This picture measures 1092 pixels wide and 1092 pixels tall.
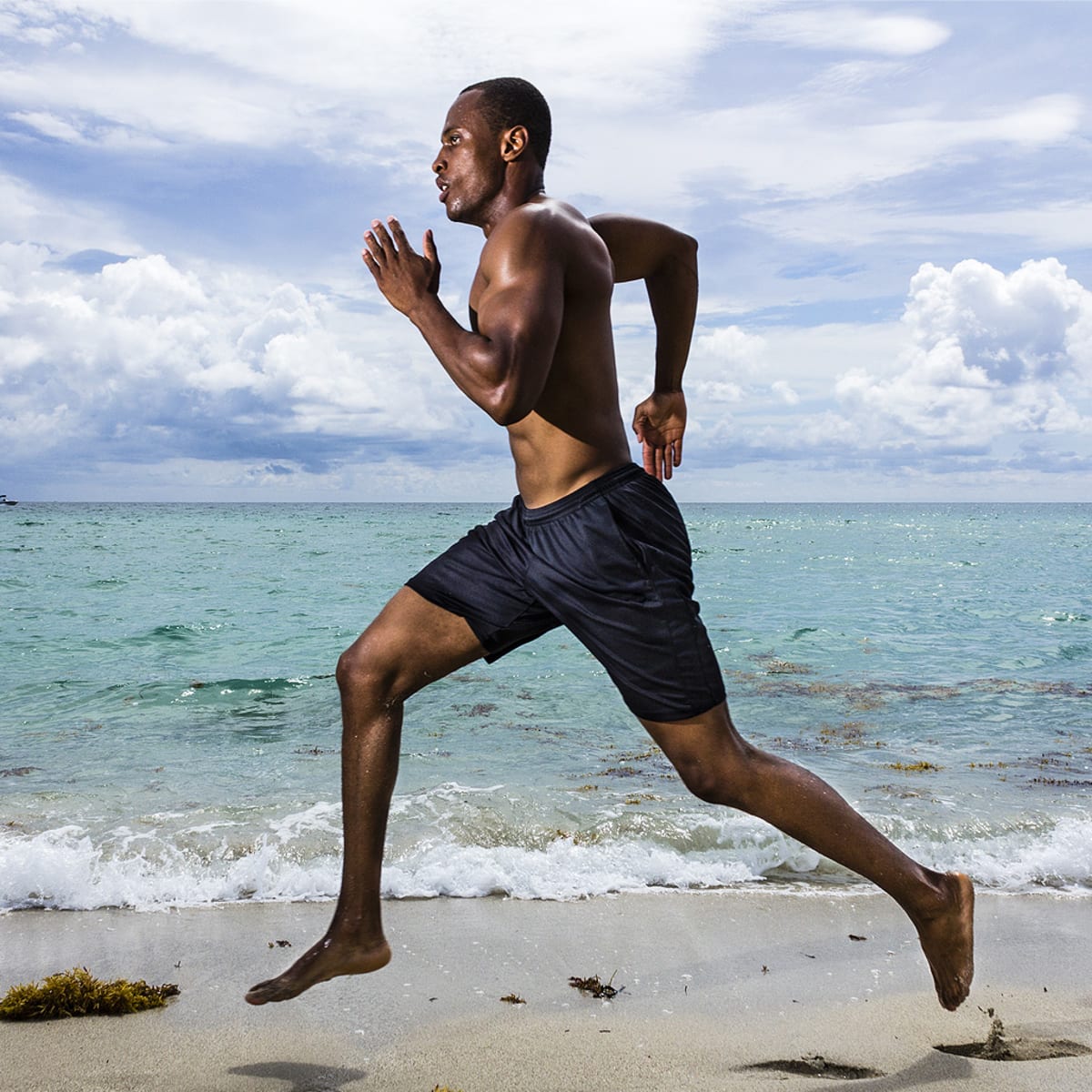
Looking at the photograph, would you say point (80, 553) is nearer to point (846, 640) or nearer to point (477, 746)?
point (846, 640)

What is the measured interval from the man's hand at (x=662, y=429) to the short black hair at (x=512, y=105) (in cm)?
92

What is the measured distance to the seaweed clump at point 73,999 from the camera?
3.28 metres

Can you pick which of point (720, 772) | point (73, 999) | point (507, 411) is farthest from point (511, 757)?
point (507, 411)

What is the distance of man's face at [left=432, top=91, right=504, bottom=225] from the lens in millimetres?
2828

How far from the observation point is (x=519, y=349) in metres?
2.47

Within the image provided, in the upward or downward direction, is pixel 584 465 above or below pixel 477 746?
above

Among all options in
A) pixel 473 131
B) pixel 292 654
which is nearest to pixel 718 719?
pixel 473 131

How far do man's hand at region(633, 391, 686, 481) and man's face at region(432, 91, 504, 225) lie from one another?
0.88m

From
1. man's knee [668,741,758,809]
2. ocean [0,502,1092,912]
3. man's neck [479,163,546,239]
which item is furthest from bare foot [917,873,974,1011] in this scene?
man's neck [479,163,546,239]

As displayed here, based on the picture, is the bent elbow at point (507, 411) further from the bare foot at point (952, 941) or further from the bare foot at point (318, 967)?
Answer: the bare foot at point (952, 941)

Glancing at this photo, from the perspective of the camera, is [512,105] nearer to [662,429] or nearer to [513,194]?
[513,194]

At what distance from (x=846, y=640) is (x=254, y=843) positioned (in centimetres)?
1157

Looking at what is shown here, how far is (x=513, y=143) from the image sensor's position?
2832mm

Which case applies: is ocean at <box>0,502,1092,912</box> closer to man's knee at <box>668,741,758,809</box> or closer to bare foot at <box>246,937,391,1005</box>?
bare foot at <box>246,937,391,1005</box>
